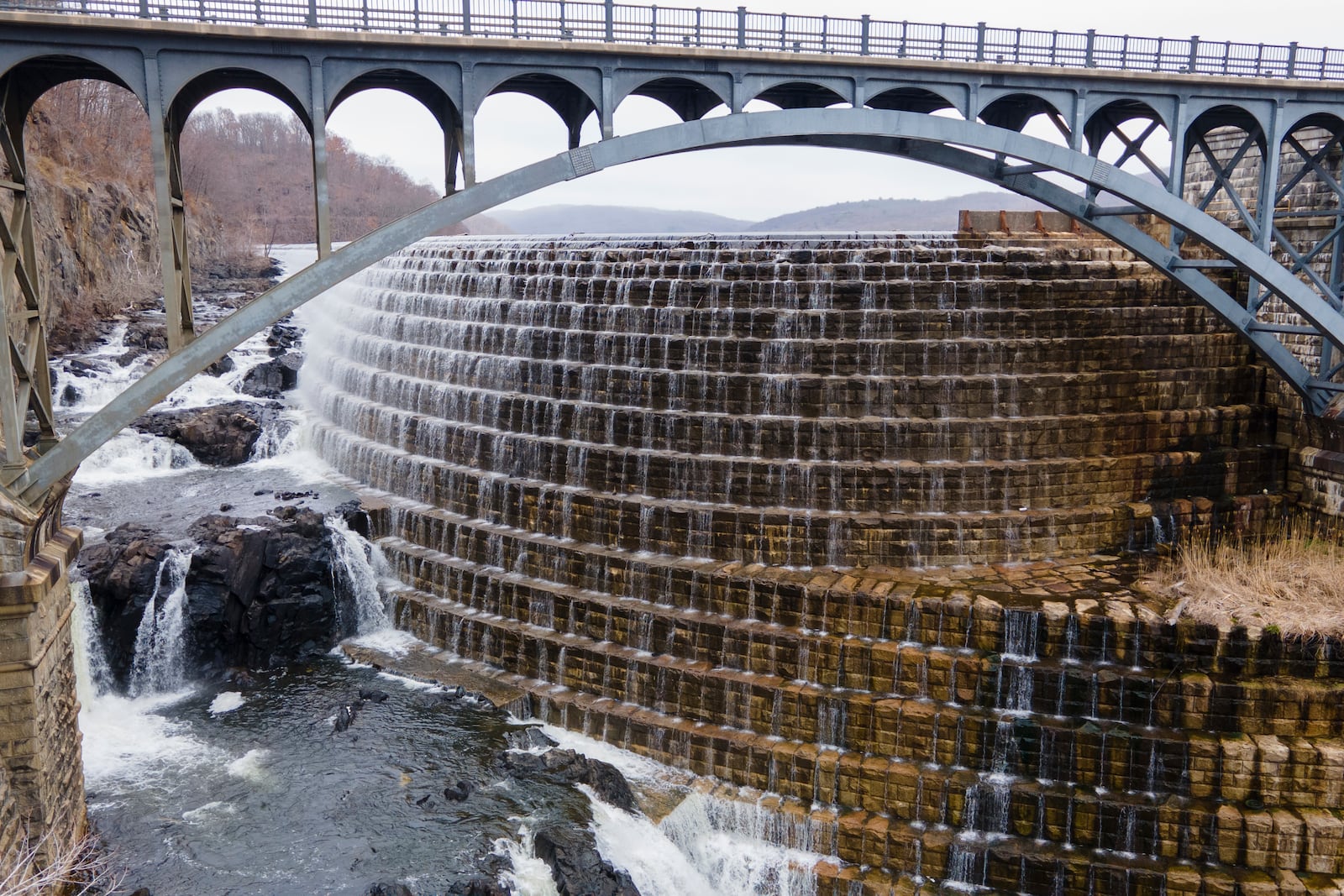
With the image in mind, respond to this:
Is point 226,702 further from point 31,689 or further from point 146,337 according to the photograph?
point 146,337

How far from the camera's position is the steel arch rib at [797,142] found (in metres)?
11.6

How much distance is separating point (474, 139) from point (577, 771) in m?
9.02

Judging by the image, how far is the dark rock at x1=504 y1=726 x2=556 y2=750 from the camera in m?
15.3

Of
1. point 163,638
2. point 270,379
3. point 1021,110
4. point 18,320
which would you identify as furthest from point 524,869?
point 270,379

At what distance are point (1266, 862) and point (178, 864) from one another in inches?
535

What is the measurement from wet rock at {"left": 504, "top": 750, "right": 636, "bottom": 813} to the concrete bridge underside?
18.8 ft

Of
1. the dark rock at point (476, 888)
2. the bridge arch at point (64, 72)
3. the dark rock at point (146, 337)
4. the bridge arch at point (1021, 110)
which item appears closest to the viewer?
the bridge arch at point (64, 72)

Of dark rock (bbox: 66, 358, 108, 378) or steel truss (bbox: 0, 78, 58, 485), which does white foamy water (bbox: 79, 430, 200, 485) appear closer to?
dark rock (bbox: 66, 358, 108, 378)

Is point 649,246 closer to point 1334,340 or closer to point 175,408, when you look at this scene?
point 1334,340

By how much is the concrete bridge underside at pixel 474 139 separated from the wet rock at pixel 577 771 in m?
5.72

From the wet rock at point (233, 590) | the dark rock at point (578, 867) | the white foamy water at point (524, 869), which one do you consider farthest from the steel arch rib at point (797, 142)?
the dark rock at point (578, 867)

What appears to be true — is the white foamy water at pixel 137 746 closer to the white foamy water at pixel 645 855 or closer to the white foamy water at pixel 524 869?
the white foamy water at pixel 524 869

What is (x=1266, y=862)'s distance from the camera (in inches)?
476

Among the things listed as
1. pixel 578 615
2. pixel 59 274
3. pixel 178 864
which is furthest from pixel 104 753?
pixel 59 274
